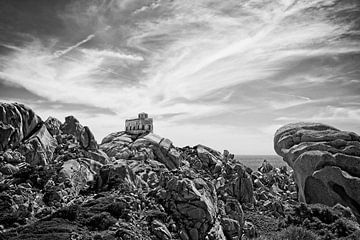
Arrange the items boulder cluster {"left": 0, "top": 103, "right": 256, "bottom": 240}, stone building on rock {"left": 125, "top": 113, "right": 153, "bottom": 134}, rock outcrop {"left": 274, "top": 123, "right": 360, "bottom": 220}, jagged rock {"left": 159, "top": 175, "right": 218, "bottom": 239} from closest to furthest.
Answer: boulder cluster {"left": 0, "top": 103, "right": 256, "bottom": 240}
jagged rock {"left": 159, "top": 175, "right": 218, "bottom": 239}
rock outcrop {"left": 274, "top": 123, "right": 360, "bottom": 220}
stone building on rock {"left": 125, "top": 113, "right": 153, "bottom": 134}

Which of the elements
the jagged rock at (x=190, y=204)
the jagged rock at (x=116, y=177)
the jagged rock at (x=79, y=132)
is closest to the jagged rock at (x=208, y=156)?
the jagged rock at (x=190, y=204)

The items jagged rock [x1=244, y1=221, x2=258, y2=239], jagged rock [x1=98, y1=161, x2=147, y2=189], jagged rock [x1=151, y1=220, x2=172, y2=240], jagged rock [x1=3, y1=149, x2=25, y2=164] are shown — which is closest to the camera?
jagged rock [x1=151, y1=220, x2=172, y2=240]

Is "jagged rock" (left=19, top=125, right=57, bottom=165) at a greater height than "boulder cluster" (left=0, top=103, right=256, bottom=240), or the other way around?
"jagged rock" (left=19, top=125, right=57, bottom=165)

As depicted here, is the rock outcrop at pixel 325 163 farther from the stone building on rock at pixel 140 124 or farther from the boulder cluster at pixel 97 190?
the stone building on rock at pixel 140 124

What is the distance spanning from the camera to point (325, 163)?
1852 inches

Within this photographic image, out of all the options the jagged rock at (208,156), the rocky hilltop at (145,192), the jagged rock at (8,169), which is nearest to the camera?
the rocky hilltop at (145,192)

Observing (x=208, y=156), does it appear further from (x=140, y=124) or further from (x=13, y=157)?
(x=13, y=157)

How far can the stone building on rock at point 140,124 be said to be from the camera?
94625mm

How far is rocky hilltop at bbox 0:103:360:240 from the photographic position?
34.9m

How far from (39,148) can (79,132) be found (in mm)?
14862

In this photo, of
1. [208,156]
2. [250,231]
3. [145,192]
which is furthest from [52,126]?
[250,231]

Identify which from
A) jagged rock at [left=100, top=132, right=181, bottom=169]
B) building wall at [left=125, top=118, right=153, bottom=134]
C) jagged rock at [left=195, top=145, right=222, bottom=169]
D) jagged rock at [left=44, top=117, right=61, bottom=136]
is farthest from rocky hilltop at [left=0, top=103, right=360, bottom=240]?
building wall at [left=125, top=118, right=153, bottom=134]

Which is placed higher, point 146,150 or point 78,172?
point 146,150

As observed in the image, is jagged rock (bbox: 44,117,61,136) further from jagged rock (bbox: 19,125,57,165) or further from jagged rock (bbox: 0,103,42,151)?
jagged rock (bbox: 19,125,57,165)
